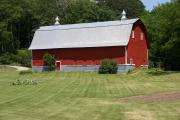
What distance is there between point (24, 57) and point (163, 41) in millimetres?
36204

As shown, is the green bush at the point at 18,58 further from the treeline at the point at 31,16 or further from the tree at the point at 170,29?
the tree at the point at 170,29

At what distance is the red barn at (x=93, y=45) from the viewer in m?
59.0

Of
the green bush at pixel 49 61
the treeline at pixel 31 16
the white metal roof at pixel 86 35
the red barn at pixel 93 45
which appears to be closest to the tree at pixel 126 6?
the treeline at pixel 31 16

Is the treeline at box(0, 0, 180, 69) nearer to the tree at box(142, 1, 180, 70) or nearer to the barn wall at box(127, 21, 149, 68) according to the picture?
the barn wall at box(127, 21, 149, 68)

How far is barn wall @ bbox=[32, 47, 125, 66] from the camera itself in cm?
5886

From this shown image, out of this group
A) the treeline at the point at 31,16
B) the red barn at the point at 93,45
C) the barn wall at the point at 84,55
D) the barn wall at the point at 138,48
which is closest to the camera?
the barn wall at the point at 84,55

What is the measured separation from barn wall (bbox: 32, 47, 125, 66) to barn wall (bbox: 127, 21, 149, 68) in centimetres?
145

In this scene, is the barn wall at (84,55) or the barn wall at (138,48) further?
the barn wall at (138,48)

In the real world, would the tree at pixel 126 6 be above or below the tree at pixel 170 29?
above

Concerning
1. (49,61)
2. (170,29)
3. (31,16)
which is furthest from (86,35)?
(31,16)

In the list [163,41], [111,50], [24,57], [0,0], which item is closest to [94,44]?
[111,50]

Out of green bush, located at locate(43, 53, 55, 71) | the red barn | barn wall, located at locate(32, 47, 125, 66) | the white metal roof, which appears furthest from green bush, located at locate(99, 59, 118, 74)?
green bush, located at locate(43, 53, 55, 71)

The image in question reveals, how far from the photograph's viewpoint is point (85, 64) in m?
61.7

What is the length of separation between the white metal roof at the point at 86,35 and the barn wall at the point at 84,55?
26.0 inches
